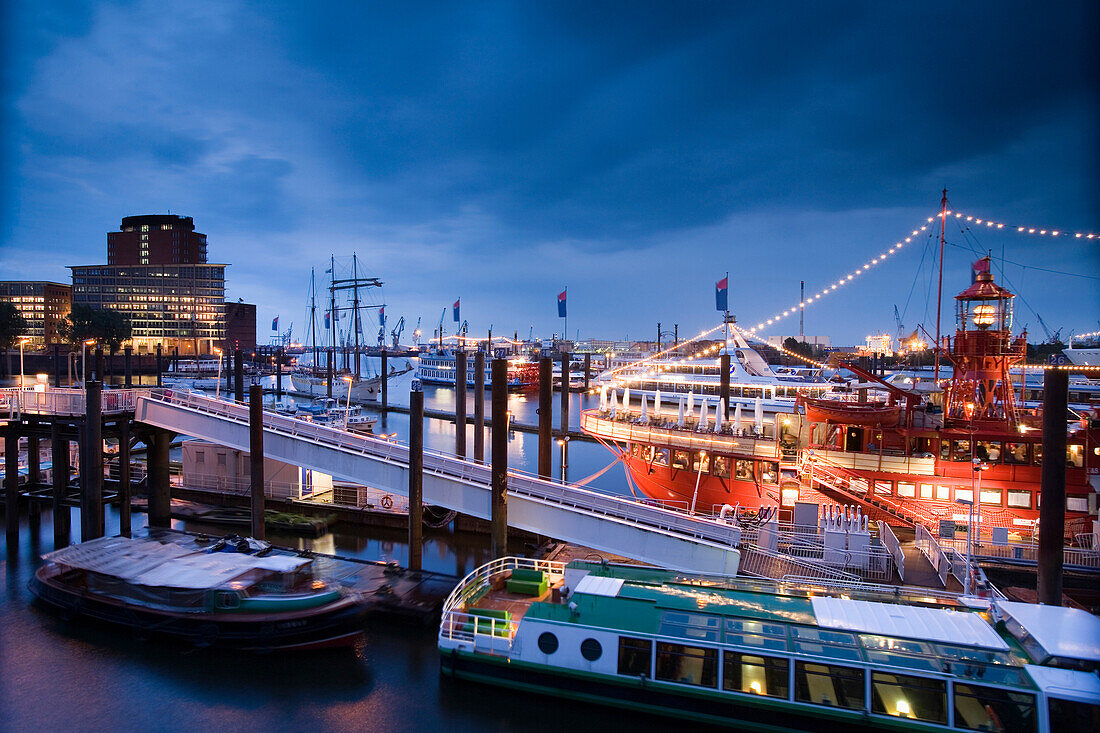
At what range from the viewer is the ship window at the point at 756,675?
12.5 m

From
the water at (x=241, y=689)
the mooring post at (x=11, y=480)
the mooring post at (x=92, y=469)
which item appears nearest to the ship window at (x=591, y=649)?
the water at (x=241, y=689)

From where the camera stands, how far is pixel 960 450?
2450 cm

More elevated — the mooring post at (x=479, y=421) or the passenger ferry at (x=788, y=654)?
the mooring post at (x=479, y=421)

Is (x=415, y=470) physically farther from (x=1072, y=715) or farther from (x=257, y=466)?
(x=1072, y=715)

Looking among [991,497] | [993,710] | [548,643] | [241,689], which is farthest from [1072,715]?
[241,689]

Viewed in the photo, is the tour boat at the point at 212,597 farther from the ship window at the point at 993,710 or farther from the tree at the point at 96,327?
the tree at the point at 96,327

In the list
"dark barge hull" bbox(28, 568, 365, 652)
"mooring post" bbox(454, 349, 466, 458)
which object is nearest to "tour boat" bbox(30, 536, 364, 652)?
"dark barge hull" bbox(28, 568, 365, 652)

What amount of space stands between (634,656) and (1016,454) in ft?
67.1

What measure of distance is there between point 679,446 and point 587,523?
28.7 ft

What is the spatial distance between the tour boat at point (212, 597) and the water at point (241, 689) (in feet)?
2.04

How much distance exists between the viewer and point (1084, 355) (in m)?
72.9

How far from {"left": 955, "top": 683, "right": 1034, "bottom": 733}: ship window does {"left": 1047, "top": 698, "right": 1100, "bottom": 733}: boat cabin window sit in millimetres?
342

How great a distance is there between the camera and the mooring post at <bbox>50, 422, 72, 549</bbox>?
81.3ft

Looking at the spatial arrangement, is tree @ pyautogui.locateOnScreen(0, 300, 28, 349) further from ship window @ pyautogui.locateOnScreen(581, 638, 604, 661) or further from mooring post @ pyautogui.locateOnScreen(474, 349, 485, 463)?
ship window @ pyautogui.locateOnScreen(581, 638, 604, 661)
